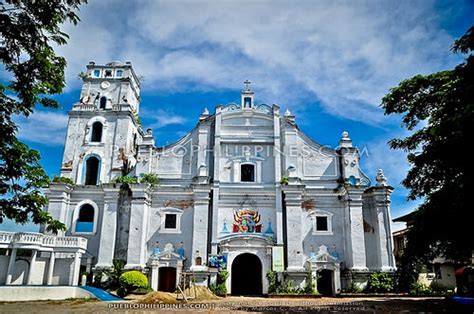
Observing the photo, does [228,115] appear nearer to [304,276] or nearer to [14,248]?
[304,276]

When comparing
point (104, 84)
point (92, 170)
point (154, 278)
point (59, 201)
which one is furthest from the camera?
point (104, 84)

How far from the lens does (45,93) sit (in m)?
7.41

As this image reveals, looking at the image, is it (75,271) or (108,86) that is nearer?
(75,271)

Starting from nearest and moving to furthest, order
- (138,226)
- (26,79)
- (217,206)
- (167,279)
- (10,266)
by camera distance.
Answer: (26,79) → (10,266) → (167,279) → (138,226) → (217,206)

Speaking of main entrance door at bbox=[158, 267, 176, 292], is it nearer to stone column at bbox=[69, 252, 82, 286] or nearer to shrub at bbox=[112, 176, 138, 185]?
stone column at bbox=[69, 252, 82, 286]

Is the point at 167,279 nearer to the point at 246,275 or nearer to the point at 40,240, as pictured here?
the point at 246,275

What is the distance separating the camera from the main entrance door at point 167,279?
2327 centimetres

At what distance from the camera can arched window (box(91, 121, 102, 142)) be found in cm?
2695

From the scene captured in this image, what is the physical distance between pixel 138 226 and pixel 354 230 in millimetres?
12962

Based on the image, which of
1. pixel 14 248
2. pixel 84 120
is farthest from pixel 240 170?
pixel 14 248

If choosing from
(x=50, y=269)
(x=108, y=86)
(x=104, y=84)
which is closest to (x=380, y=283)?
(x=50, y=269)

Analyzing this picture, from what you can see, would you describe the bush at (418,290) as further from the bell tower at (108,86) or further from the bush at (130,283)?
the bell tower at (108,86)

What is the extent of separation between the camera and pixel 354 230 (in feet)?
77.8

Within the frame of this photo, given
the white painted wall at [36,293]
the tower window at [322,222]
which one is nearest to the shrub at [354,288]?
the tower window at [322,222]
